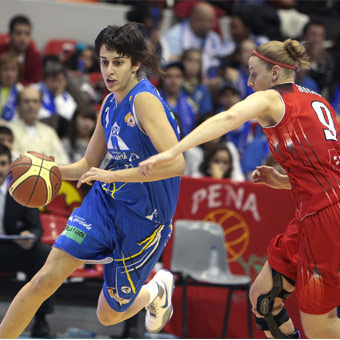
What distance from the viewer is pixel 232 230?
6836mm

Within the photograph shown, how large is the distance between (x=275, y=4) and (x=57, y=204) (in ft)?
21.7

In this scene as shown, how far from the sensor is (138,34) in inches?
170

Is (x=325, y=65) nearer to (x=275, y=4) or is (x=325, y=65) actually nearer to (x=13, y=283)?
(x=275, y=4)

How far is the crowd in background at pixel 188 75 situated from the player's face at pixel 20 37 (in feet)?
0.04

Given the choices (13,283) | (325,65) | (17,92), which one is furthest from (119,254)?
(325,65)

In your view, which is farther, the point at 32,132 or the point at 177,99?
the point at 177,99

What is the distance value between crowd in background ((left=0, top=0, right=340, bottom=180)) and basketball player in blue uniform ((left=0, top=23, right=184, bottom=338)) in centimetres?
213

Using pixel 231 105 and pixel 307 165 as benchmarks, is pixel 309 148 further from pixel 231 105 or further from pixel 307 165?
pixel 231 105

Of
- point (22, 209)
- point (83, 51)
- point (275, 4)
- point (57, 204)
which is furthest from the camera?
point (275, 4)

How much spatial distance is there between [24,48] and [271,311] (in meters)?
5.92

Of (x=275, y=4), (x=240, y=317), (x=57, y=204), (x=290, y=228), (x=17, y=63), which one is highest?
(x=275, y=4)

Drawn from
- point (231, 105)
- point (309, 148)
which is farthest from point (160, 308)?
point (231, 105)

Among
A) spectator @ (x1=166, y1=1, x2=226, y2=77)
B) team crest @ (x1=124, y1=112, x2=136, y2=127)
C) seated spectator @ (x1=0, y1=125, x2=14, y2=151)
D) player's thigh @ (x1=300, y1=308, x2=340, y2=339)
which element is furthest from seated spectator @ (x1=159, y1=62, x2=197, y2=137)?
player's thigh @ (x1=300, y1=308, x2=340, y2=339)

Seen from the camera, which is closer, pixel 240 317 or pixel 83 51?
pixel 240 317
